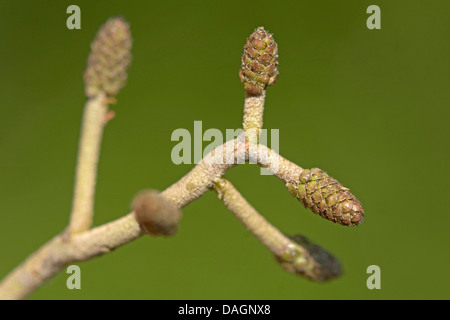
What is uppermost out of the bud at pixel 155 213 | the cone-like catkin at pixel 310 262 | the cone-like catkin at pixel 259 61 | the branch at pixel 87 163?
the cone-like catkin at pixel 259 61

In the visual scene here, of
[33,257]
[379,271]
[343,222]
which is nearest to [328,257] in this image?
[343,222]

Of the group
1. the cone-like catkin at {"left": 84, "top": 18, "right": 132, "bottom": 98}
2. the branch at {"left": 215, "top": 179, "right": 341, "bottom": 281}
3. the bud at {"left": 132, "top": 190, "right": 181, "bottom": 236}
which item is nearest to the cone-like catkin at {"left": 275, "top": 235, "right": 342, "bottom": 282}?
the branch at {"left": 215, "top": 179, "right": 341, "bottom": 281}

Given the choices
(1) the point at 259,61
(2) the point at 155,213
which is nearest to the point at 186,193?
(2) the point at 155,213

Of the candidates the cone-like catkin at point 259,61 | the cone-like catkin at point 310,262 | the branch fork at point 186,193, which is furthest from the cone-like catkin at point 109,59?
the cone-like catkin at point 310,262

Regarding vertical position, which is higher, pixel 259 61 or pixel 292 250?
pixel 259 61

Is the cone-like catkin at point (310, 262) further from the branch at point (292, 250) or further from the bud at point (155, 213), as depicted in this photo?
the bud at point (155, 213)

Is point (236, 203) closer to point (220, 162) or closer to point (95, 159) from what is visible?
point (220, 162)

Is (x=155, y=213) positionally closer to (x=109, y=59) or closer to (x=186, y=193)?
(x=186, y=193)
